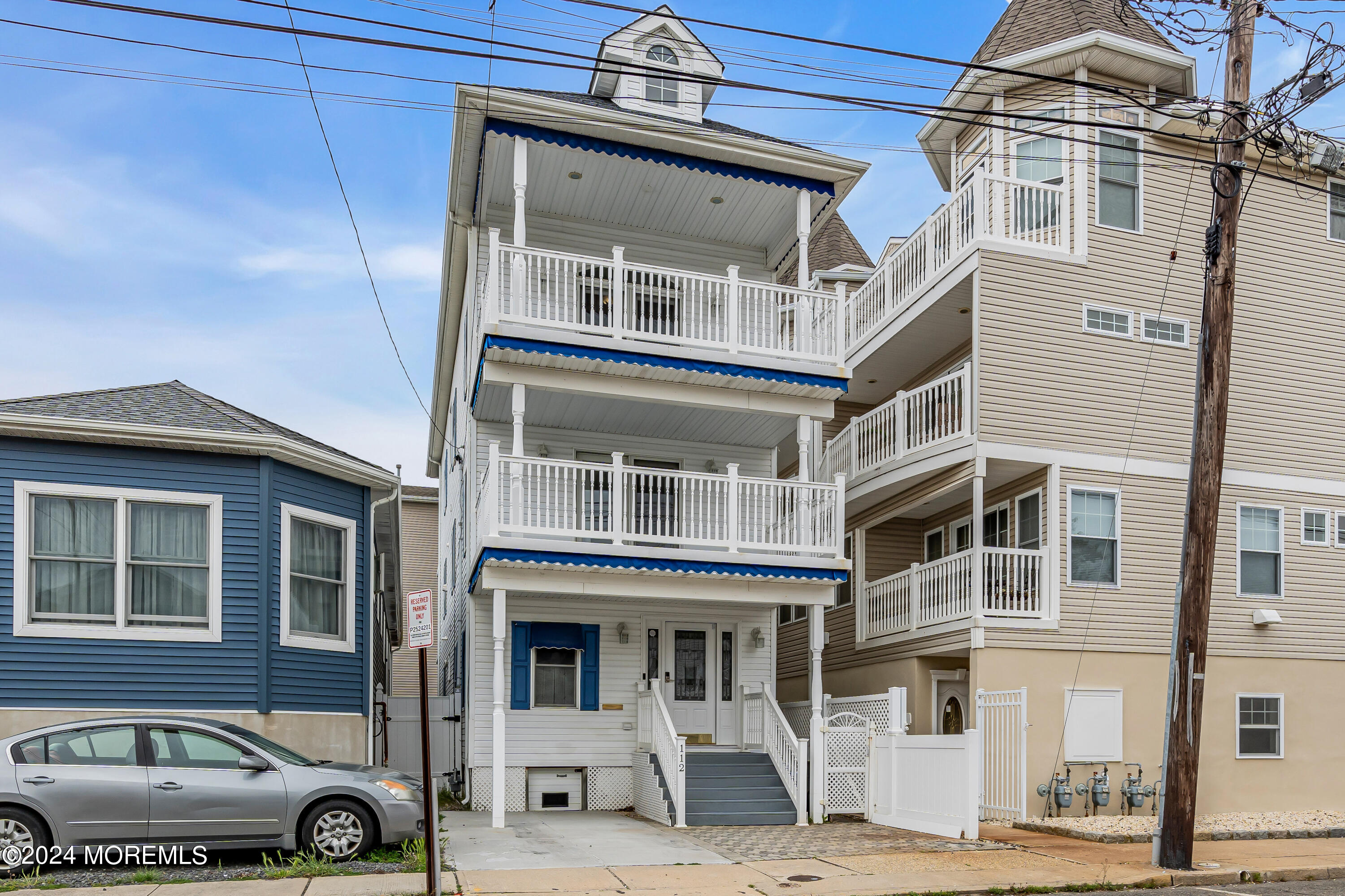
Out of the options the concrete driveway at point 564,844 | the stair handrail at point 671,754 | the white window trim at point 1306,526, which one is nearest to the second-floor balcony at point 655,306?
the stair handrail at point 671,754

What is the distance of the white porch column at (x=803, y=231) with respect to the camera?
17.8 metres

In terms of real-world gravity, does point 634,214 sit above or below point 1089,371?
above

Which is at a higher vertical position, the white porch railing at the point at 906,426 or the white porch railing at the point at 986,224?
the white porch railing at the point at 986,224

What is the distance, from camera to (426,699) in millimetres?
9383

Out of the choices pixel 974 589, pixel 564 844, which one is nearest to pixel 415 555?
pixel 974 589

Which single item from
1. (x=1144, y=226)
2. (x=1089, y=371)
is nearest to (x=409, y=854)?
(x=1089, y=371)

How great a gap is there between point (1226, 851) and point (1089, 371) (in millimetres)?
7306

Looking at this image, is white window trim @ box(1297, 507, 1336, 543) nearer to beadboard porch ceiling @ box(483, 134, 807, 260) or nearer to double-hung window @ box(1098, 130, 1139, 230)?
double-hung window @ box(1098, 130, 1139, 230)

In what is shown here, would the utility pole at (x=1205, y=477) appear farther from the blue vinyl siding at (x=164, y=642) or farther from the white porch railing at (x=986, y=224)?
the blue vinyl siding at (x=164, y=642)

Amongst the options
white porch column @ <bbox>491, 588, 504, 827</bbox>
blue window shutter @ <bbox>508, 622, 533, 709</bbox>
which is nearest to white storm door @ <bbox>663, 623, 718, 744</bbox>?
blue window shutter @ <bbox>508, 622, 533, 709</bbox>

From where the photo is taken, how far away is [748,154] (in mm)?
17375

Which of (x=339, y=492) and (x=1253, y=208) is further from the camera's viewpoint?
(x=1253, y=208)

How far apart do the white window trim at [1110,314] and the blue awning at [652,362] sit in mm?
3739

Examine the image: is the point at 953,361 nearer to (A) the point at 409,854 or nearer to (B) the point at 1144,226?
(B) the point at 1144,226
